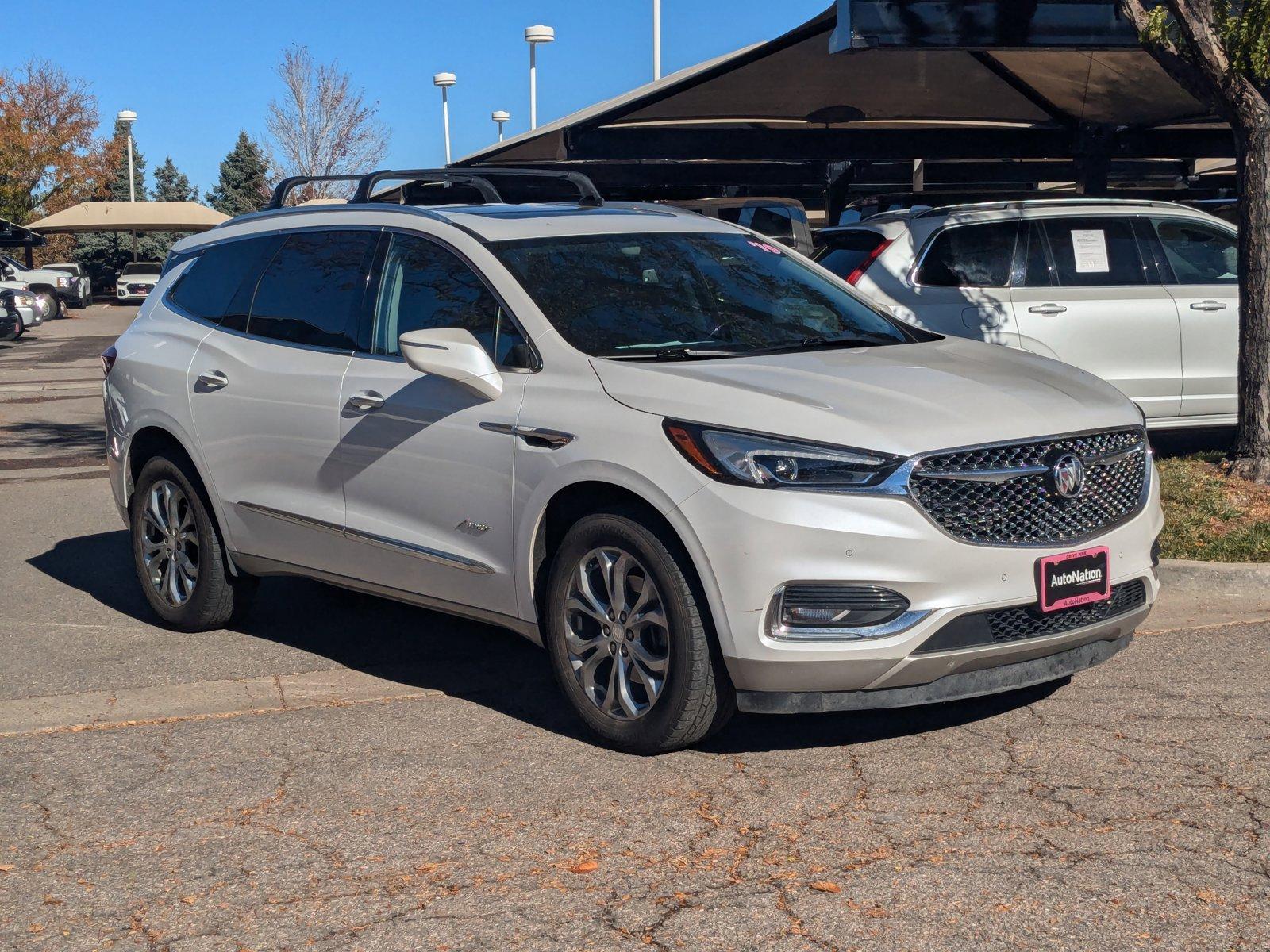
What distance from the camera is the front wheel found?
4723 millimetres

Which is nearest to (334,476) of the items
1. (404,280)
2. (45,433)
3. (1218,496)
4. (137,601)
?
(404,280)

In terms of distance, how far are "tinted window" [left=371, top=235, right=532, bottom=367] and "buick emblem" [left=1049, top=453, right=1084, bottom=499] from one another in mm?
1812

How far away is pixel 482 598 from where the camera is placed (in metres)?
5.47

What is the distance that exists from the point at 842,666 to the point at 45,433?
1252cm

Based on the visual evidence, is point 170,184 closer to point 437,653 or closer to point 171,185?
point 171,185

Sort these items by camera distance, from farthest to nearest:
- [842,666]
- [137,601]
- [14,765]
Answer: [137,601]
[14,765]
[842,666]

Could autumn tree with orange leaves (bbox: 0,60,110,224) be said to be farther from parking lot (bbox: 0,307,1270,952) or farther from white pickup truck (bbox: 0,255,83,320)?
parking lot (bbox: 0,307,1270,952)

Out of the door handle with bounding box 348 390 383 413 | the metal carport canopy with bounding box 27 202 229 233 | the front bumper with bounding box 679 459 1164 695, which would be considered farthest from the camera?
the metal carport canopy with bounding box 27 202 229 233

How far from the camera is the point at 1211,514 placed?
833cm

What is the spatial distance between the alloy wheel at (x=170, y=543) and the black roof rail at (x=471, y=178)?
1.58m

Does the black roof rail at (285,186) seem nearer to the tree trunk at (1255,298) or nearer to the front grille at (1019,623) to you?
the front grille at (1019,623)

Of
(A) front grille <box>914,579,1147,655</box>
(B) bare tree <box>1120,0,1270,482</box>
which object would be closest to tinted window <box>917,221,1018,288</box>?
(B) bare tree <box>1120,0,1270,482</box>

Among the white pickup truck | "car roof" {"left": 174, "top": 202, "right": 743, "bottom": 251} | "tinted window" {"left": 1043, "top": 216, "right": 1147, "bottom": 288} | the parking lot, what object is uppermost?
"car roof" {"left": 174, "top": 202, "right": 743, "bottom": 251}

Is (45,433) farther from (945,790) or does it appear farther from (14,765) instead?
(945,790)
